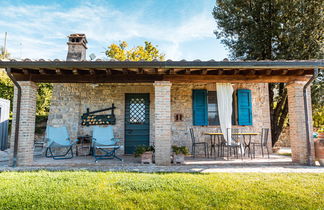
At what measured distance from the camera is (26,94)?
17.3 ft

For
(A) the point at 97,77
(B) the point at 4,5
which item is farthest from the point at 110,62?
(B) the point at 4,5

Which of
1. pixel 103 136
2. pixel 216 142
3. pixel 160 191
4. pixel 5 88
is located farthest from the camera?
pixel 5 88

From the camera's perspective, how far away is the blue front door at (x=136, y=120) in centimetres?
724

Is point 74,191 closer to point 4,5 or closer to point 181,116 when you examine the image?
point 181,116

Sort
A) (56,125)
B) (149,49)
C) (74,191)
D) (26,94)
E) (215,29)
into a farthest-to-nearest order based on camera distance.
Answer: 1. (149,49)
2. (215,29)
3. (56,125)
4. (26,94)
5. (74,191)

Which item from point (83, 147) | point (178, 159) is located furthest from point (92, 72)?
point (178, 159)

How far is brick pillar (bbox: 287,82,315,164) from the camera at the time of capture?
529 centimetres

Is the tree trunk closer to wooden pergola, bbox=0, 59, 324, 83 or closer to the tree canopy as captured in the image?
the tree canopy

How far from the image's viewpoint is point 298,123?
17.7 ft

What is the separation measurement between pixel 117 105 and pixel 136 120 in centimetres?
82

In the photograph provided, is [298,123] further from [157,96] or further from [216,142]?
[157,96]

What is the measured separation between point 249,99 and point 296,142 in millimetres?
2278

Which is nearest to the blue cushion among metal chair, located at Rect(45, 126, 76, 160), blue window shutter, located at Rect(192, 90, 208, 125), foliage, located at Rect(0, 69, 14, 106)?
metal chair, located at Rect(45, 126, 76, 160)

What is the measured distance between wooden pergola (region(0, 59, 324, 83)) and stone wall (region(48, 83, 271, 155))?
1.88 meters
